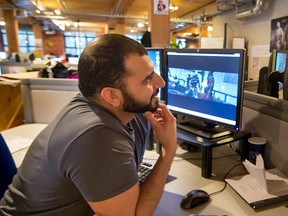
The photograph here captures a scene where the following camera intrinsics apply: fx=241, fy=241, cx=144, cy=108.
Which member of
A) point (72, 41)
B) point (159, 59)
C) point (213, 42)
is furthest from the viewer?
point (72, 41)

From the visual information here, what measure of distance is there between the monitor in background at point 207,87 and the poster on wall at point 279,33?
3880mm

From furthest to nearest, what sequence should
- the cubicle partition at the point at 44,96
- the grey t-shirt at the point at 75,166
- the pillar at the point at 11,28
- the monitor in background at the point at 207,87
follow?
the pillar at the point at 11,28 → the cubicle partition at the point at 44,96 → the monitor in background at the point at 207,87 → the grey t-shirt at the point at 75,166

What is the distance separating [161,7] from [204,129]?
1.21 meters

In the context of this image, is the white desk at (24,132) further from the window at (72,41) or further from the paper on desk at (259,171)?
the window at (72,41)

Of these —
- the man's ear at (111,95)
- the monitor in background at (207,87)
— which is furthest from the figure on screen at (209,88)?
the man's ear at (111,95)

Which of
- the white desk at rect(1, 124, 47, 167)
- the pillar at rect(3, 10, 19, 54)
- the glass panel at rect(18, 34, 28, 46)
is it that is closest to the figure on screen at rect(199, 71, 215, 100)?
the white desk at rect(1, 124, 47, 167)

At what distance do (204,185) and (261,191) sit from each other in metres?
0.22

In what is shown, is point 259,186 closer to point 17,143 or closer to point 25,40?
point 17,143

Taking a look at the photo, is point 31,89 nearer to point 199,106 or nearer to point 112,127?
point 199,106

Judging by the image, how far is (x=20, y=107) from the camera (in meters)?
2.19

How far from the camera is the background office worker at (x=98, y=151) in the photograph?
63 cm

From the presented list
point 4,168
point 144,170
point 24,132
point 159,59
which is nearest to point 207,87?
point 159,59

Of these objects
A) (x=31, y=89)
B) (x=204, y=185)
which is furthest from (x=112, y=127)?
(x=31, y=89)

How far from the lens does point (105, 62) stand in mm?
702
